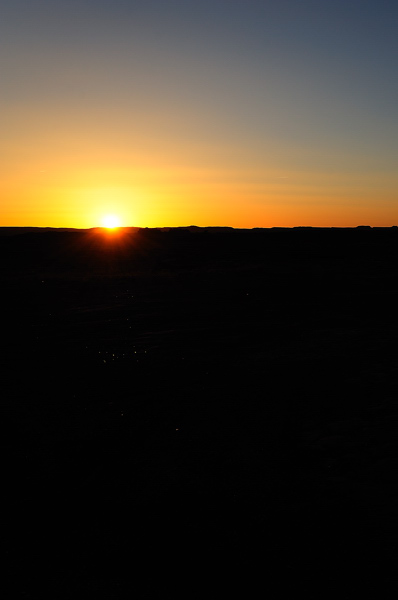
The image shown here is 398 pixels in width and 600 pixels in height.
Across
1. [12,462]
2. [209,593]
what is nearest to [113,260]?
[12,462]

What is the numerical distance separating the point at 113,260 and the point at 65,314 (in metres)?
25.8

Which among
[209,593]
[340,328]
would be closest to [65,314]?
[340,328]

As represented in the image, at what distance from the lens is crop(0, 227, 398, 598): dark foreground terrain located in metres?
5.31

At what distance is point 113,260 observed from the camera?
46688mm

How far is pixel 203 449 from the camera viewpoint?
8133 millimetres

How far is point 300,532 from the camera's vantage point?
5.78 metres

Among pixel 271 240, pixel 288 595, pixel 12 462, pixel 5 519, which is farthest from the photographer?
pixel 271 240

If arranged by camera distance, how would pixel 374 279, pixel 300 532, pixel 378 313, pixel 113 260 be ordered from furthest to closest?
pixel 113 260, pixel 374 279, pixel 378 313, pixel 300 532

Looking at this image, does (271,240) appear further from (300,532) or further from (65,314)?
(300,532)

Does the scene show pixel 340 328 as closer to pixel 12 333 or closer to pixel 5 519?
pixel 12 333

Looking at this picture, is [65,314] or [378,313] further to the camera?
[65,314]

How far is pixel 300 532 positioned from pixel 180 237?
54947 mm

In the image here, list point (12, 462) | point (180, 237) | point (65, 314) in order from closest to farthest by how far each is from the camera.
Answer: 1. point (12, 462)
2. point (65, 314)
3. point (180, 237)

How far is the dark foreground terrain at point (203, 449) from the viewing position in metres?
5.31
